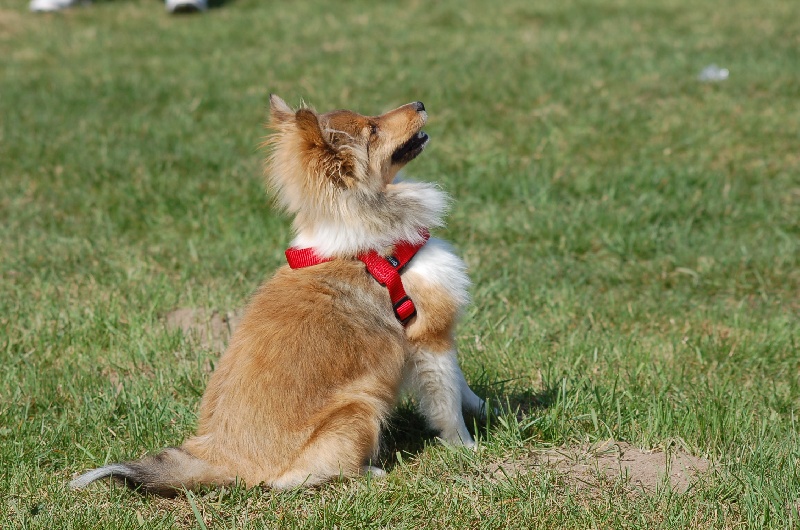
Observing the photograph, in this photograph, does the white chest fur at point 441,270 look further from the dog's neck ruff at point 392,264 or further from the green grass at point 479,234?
the green grass at point 479,234

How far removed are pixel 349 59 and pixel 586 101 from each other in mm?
3177

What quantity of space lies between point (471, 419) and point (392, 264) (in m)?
0.96

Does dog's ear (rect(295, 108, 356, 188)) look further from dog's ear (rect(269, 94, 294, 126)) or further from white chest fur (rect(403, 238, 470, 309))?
white chest fur (rect(403, 238, 470, 309))

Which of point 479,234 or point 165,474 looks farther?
point 479,234

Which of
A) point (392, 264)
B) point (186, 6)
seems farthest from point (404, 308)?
point (186, 6)

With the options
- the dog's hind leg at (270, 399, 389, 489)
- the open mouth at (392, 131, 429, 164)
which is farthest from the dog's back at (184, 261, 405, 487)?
the open mouth at (392, 131, 429, 164)

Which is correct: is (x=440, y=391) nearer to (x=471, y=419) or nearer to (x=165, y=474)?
(x=471, y=419)

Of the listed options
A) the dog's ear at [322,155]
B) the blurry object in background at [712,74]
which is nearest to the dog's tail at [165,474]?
the dog's ear at [322,155]

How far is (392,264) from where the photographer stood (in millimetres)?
3947

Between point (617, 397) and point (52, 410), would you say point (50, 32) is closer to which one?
point (52, 410)

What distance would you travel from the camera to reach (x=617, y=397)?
426 cm

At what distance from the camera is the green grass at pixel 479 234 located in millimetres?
3633

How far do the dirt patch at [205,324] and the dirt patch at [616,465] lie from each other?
2.05 m

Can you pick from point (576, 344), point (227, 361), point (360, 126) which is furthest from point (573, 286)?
point (227, 361)
